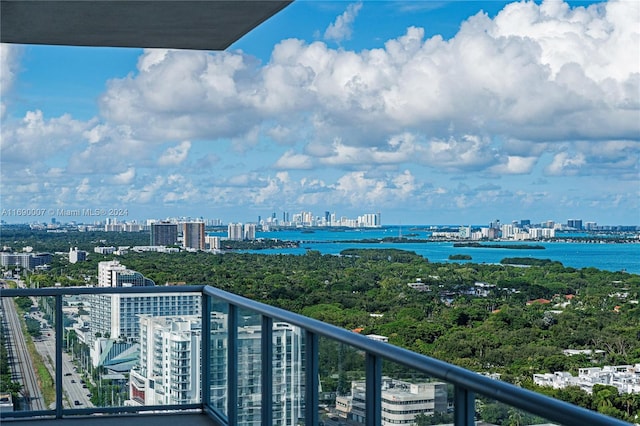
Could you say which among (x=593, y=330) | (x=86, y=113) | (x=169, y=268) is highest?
(x=86, y=113)

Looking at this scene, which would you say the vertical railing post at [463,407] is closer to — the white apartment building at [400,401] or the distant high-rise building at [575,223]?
the white apartment building at [400,401]

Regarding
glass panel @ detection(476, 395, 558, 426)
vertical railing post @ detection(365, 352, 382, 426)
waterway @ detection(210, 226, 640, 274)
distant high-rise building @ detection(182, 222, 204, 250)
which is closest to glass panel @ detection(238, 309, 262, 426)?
vertical railing post @ detection(365, 352, 382, 426)

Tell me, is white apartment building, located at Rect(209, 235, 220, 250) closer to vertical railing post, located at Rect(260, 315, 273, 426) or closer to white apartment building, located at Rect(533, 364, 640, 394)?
white apartment building, located at Rect(533, 364, 640, 394)

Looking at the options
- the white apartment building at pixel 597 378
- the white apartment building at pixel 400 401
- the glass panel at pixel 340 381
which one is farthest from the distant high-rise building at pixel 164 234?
the white apartment building at pixel 400 401

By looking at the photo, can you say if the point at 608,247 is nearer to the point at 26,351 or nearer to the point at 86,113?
the point at 86,113

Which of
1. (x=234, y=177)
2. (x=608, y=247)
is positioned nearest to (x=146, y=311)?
(x=608, y=247)

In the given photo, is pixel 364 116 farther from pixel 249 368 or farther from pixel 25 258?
pixel 249 368

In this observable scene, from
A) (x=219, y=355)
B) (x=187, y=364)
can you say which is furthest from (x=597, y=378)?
(x=219, y=355)
